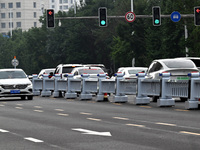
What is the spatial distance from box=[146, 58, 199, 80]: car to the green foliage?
2701 centimetres

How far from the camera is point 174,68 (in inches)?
970

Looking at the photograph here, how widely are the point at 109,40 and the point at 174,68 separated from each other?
71410 millimetres

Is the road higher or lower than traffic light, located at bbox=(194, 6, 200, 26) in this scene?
lower

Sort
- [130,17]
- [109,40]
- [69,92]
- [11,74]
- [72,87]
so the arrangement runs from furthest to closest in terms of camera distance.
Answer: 1. [109,40]
2. [130,17]
3. [11,74]
4. [69,92]
5. [72,87]

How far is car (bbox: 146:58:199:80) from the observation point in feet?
79.9

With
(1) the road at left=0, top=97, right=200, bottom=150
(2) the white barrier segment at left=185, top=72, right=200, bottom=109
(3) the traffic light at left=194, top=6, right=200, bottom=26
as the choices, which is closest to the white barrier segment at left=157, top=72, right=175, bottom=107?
(2) the white barrier segment at left=185, top=72, right=200, bottom=109

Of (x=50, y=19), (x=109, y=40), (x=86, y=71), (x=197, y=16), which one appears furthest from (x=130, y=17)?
(x=109, y=40)

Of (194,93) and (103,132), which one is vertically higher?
(194,93)

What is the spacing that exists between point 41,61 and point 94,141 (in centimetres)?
10547

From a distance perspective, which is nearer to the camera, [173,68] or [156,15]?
[173,68]

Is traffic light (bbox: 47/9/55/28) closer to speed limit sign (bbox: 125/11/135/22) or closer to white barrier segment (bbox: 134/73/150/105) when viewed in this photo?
speed limit sign (bbox: 125/11/135/22)

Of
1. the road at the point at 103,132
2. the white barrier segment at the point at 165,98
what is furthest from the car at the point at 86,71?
the road at the point at 103,132

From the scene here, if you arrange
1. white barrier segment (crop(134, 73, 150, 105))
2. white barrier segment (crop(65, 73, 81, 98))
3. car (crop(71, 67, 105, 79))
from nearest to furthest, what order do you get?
white barrier segment (crop(134, 73, 150, 105)) → white barrier segment (crop(65, 73, 81, 98)) → car (crop(71, 67, 105, 79))

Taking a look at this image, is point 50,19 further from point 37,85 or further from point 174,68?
point 174,68
